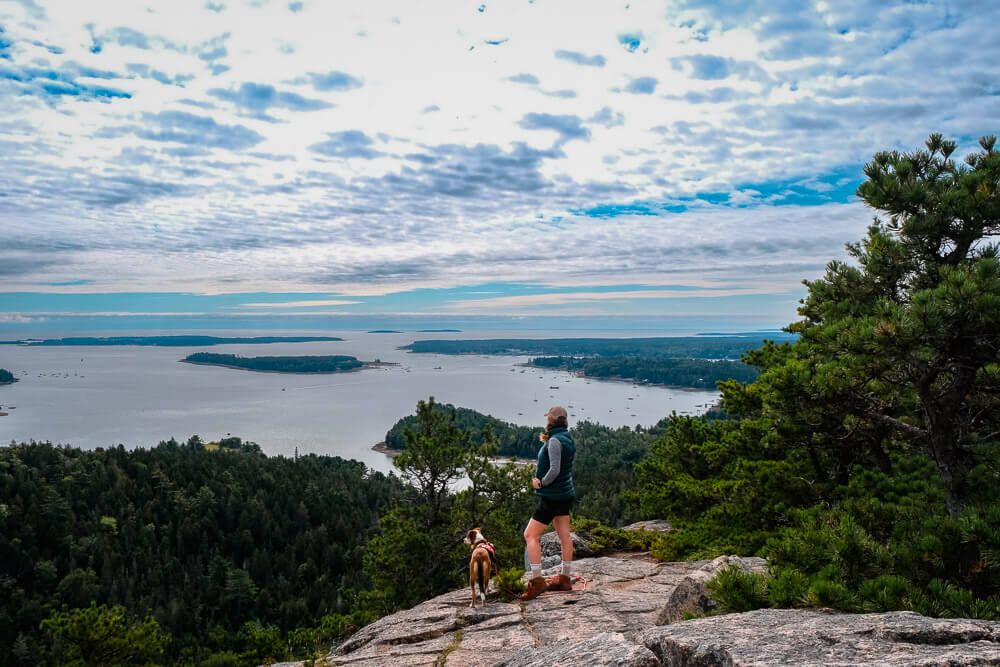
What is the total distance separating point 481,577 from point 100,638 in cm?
1929

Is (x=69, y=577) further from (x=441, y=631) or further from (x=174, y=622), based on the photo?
(x=441, y=631)

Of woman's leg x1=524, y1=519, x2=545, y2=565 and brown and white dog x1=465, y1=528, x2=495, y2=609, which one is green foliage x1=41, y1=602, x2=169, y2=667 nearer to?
brown and white dog x1=465, y1=528, x2=495, y2=609

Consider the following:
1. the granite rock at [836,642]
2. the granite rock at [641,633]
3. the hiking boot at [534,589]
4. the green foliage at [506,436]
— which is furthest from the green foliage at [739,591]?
the green foliage at [506,436]

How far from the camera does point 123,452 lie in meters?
87.4

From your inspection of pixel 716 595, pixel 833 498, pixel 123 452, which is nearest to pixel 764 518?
pixel 833 498

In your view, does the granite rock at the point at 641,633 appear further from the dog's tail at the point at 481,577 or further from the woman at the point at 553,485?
the woman at the point at 553,485

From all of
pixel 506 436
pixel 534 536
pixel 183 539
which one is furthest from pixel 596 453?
pixel 534 536

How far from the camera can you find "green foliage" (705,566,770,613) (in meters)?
5.32

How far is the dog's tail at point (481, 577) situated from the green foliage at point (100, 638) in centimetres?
1900

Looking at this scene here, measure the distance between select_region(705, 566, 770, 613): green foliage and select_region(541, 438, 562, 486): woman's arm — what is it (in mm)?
2182

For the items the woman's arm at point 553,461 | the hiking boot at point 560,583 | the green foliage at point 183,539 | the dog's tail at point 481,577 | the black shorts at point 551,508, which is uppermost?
the woman's arm at point 553,461

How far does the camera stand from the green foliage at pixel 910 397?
5.00 meters

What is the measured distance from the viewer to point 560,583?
27.0ft

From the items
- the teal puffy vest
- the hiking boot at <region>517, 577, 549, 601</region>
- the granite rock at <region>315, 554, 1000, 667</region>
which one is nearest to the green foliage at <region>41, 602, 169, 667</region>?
the granite rock at <region>315, 554, 1000, 667</region>
